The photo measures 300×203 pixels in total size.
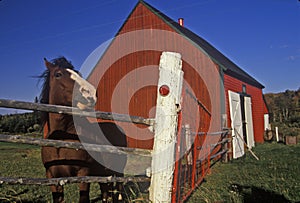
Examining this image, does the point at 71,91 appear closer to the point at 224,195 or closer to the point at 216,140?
the point at 224,195

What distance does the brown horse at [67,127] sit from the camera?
9.95ft

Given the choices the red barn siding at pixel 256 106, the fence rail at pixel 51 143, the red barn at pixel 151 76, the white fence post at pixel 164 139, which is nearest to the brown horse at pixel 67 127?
the fence rail at pixel 51 143

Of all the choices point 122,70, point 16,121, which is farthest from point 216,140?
point 16,121

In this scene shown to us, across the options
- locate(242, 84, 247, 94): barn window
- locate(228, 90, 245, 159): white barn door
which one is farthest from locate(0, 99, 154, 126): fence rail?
locate(242, 84, 247, 94): barn window

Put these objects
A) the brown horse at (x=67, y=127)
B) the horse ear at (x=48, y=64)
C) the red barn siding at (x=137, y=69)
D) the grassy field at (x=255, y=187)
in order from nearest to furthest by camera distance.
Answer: the brown horse at (x=67, y=127) < the horse ear at (x=48, y=64) < the grassy field at (x=255, y=187) < the red barn siding at (x=137, y=69)

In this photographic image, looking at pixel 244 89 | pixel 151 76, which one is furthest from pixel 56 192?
pixel 244 89

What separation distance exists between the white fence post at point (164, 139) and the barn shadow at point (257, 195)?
191 centimetres

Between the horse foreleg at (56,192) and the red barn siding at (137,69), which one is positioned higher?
the red barn siding at (137,69)

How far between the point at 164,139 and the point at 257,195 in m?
2.50

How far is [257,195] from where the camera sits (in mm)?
3910

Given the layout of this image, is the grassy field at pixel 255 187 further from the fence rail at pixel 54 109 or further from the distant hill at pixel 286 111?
the distant hill at pixel 286 111

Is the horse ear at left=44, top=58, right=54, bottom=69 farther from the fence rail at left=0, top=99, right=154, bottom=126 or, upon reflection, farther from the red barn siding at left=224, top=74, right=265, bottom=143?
the red barn siding at left=224, top=74, right=265, bottom=143

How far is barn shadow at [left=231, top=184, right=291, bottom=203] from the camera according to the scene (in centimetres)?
363

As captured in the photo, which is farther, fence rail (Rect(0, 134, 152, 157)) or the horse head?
the horse head
